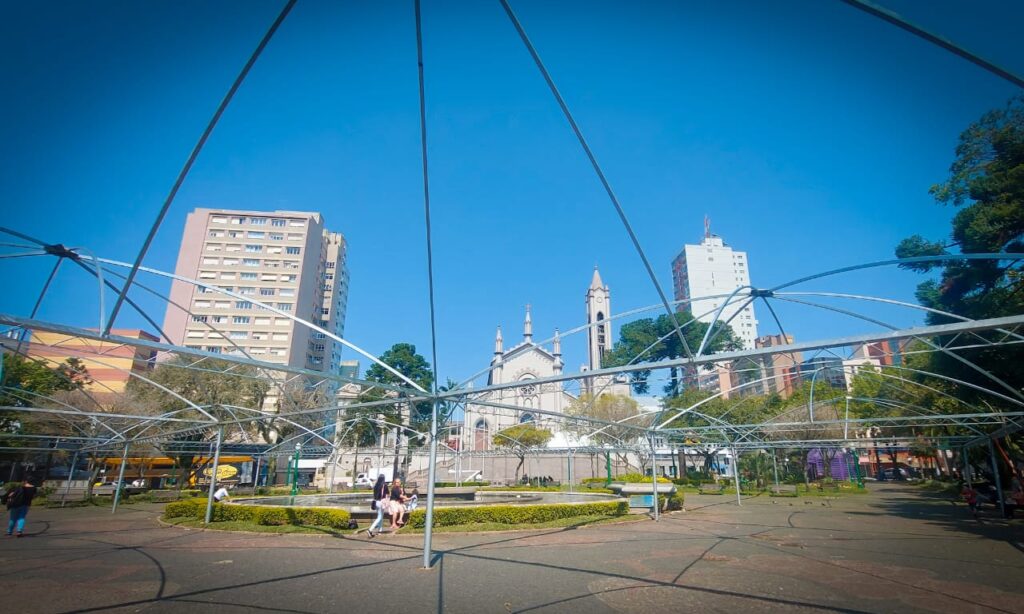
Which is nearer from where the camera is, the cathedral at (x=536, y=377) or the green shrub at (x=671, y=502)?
the green shrub at (x=671, y=502)

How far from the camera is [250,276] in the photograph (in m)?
71.8

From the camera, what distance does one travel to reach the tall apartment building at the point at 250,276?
68.4 metres

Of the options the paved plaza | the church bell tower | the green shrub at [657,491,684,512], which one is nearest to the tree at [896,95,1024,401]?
the paved plaza

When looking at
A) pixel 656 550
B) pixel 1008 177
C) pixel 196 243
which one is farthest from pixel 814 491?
pixel 196 243

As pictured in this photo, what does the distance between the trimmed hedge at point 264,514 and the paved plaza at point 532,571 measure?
1.45 metres

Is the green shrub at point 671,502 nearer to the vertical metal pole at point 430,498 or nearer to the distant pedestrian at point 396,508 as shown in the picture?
the distant pedestrian at point 396,508

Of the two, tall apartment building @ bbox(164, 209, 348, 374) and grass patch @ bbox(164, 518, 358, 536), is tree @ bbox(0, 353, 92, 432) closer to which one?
grass patch @ bbox(164, 518, 358, 536)

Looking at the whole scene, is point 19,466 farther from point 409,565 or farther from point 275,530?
point 409,565

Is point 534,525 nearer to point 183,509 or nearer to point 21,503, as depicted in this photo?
point 183,509

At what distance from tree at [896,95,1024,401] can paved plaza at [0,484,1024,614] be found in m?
4.94

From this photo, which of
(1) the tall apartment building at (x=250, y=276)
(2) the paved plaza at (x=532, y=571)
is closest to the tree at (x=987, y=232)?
(2) the paved plaza at (x=532, y=571)

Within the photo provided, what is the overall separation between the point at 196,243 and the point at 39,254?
7428cm

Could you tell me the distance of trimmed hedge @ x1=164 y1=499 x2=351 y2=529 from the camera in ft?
52.1

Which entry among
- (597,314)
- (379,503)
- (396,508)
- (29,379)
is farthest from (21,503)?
(597,314)
